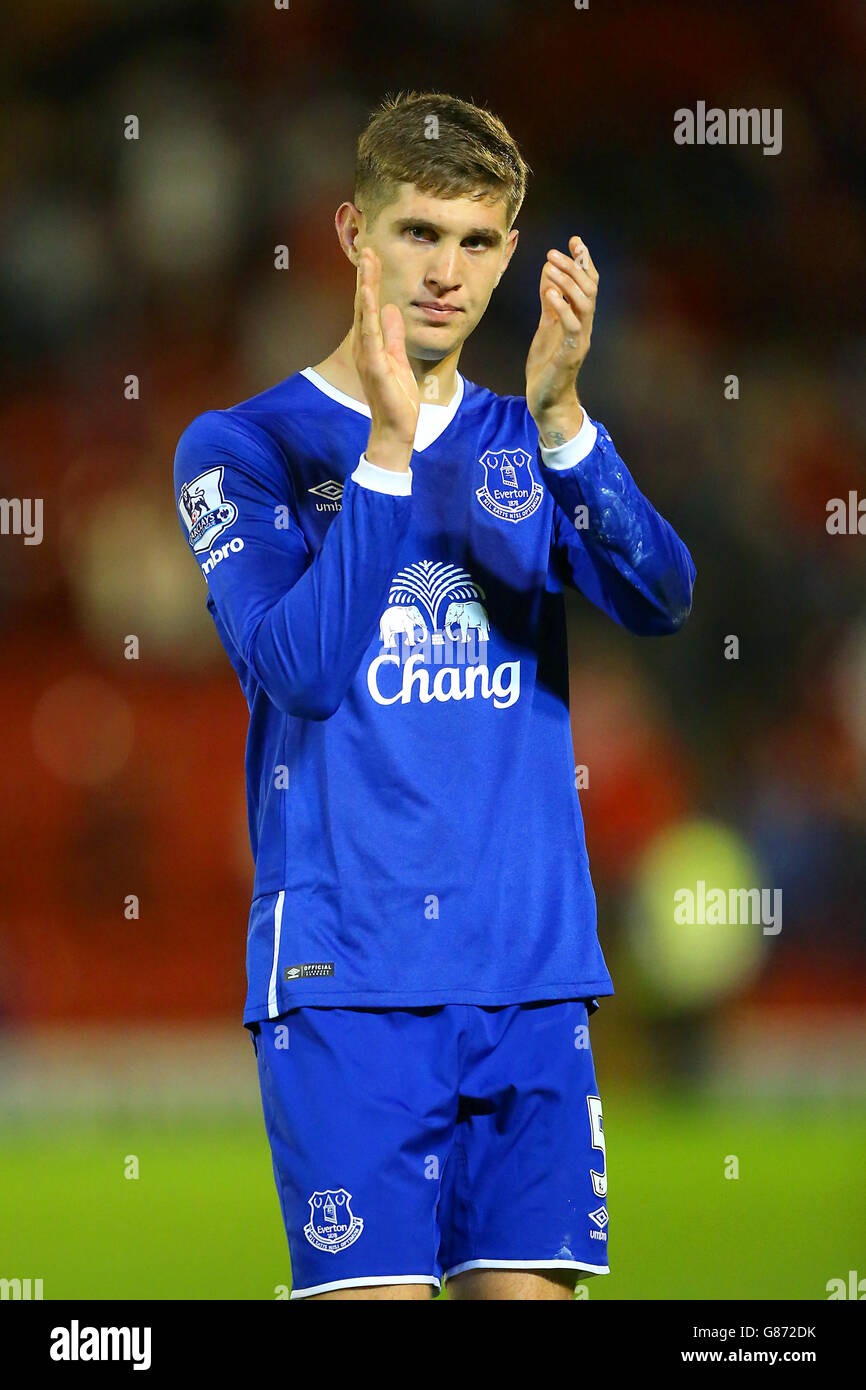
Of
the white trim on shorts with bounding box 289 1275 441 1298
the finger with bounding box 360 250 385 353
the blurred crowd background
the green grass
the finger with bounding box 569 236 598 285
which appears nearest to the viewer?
the white trim on shorts with bounding box 289 1275 441 1298

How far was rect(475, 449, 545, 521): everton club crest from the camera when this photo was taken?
2061 mm

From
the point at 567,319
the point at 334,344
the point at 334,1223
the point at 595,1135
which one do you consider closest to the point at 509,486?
the point at 567,319

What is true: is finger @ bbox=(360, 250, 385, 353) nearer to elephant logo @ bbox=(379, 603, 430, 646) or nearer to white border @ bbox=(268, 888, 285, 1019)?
elephant logo @ bbox=(379, 603, 430, 646)

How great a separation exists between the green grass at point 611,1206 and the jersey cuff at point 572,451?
218cm

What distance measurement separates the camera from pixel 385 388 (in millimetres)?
1834

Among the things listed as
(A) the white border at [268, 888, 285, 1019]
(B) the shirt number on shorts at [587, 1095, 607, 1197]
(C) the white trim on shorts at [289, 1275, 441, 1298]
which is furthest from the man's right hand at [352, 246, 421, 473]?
(C) the white trim on shorts at [289, 1275, 441, 1298]

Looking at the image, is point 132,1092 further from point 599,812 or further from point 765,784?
point 765,784

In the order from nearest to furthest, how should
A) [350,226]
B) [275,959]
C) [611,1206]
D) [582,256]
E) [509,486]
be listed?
[275,959] → [582,256] → [509,486] → [350,226] → [611,1206]

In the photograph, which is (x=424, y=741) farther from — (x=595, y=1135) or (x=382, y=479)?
(x=595, y=1135)

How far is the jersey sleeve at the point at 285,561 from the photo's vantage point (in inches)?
70.8

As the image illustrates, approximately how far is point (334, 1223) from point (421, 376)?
1.04 meters

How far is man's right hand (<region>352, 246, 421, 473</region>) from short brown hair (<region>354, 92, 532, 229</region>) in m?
0.23

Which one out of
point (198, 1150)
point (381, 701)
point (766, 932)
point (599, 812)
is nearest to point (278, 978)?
point (381, 701)

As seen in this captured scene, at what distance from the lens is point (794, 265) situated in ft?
22.0
